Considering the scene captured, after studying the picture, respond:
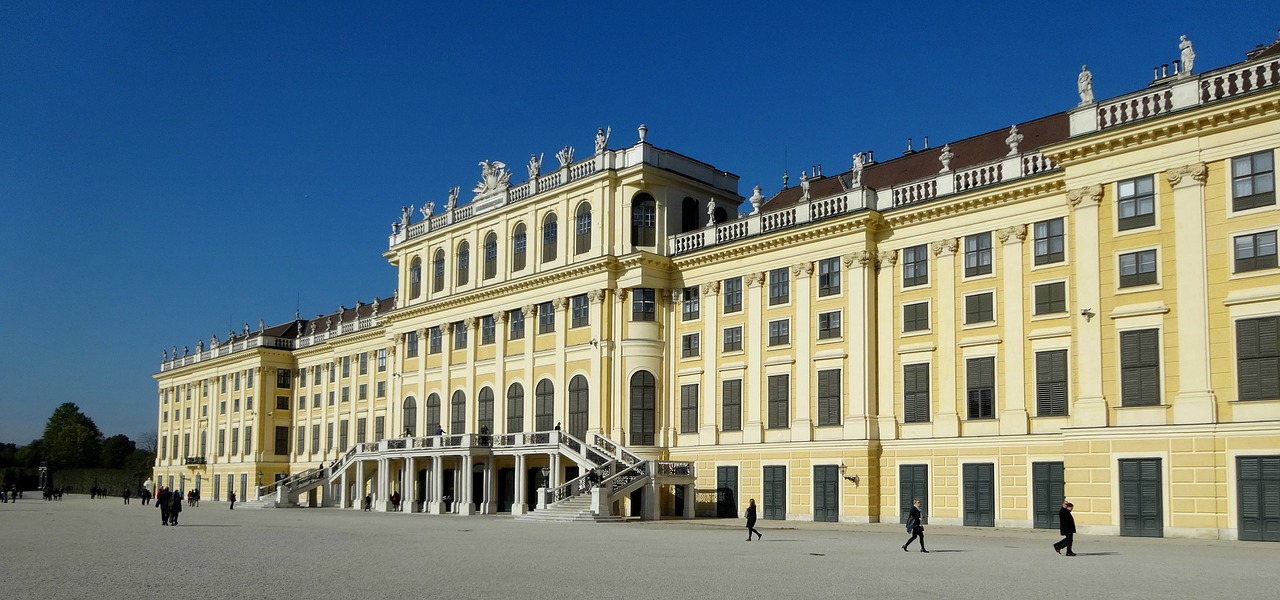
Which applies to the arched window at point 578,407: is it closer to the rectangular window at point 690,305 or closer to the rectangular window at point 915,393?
the rectangular window at point 690,305

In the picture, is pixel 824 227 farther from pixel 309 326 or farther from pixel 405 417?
pixel 309 326

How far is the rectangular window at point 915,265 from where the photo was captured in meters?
42.3

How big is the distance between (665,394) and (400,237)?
2293cm

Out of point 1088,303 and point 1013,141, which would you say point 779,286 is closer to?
point 1013,141

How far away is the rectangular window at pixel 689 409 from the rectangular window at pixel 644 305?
11.8ft

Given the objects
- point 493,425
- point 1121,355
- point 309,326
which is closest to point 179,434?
point 309,326

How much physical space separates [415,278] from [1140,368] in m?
42.4

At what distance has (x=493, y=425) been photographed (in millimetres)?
57594

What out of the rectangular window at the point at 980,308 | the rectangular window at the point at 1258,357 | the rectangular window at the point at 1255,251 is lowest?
the rectangular window at the point at 1258,357

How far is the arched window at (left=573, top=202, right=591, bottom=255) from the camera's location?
53969 millimetres

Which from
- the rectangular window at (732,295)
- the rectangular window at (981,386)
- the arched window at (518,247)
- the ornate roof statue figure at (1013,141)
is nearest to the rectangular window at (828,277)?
the rectangular window at (732,295)

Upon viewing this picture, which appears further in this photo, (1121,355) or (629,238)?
(629,238)

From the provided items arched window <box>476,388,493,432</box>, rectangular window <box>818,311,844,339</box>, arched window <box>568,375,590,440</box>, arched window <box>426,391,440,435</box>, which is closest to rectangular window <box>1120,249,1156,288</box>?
rectangular window <box>818,311,844,339</box>

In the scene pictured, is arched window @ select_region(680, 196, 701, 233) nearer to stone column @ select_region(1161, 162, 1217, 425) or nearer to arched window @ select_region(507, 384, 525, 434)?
arched window @ select_region(507, 384, 525, 434)
